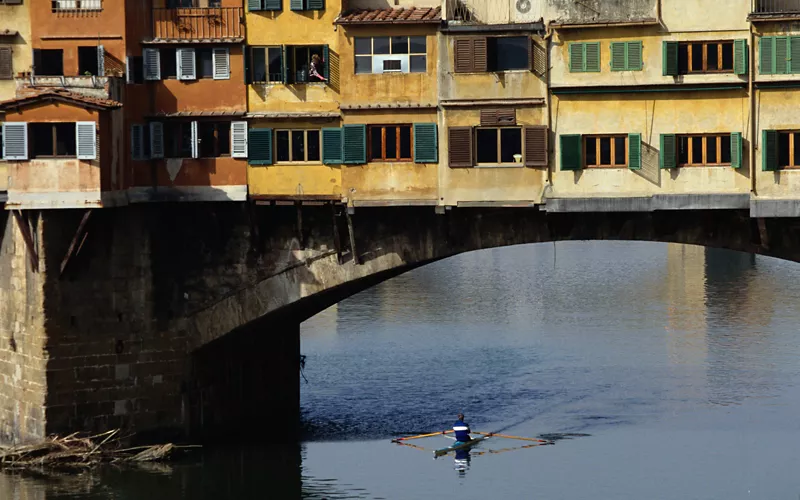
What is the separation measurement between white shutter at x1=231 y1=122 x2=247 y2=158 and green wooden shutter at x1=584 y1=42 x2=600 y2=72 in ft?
33.8

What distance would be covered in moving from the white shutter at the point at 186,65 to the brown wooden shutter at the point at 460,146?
8.01m

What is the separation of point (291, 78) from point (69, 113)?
6.50 m

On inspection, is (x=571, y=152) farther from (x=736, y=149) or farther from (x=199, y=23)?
(x=199, y=23)

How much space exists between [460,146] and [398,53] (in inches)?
128

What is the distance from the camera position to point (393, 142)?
4647cm

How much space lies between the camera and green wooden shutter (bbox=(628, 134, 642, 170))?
44656 millimetres

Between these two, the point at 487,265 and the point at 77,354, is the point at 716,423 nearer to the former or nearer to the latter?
the point at 77,354

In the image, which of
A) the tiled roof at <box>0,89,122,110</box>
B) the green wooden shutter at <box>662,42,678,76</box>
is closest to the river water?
the tiled roof at <box>0,89,122,110</box>

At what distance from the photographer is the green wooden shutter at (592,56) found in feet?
147

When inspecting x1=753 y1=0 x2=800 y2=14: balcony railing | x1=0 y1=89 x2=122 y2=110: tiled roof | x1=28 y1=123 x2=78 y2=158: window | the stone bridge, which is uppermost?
x1=753 y1=0 x2=800 y2=14: balcony railing

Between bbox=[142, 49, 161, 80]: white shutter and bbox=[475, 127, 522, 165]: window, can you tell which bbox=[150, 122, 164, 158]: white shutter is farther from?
bbox=[475, 127, 522, 165]: window

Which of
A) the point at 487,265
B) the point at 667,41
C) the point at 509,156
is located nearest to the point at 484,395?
the point at 509,156

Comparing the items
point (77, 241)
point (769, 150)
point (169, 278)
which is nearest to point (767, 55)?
point (769, 150)

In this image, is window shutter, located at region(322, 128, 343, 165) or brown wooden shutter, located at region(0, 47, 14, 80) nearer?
window shutter, located at region(322, 128, 343, 165)
